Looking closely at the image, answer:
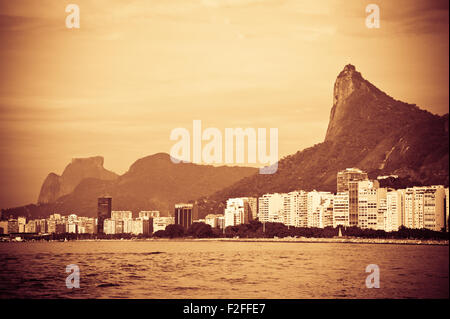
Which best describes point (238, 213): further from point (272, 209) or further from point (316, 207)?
point (316, 207)

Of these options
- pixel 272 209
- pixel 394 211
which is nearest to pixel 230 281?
pixel 394 211

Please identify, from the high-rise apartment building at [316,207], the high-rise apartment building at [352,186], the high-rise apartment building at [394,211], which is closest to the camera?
the high-rise apartment building at [394,211]

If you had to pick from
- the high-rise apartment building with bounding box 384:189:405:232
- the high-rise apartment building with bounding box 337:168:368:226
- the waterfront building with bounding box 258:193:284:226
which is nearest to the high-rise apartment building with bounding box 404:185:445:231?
the high-rise apartment building with bounding box 384:189:405:232

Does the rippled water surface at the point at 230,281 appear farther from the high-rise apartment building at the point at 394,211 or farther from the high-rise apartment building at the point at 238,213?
the high-rise apartment building at the point at 238,213

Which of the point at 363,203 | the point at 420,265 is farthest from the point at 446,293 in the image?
the point at 363,203

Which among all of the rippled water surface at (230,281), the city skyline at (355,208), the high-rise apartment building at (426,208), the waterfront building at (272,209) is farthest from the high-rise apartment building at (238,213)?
the rippled water surface at (230,281)

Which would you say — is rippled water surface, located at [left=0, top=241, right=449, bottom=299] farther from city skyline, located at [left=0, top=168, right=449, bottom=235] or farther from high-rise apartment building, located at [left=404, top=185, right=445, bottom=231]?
city skyline, located at [left=0, top=168, right=449, bottom=235]

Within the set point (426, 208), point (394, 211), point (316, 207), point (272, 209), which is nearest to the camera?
point (426, 208)

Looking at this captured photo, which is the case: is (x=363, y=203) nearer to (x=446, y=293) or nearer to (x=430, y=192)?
(x=430, y=192)

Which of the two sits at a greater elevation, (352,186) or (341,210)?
(352,186)

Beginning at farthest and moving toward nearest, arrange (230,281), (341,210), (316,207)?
(316,207) < (341,210) < (230,281)

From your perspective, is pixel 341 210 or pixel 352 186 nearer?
pixel 341 210
